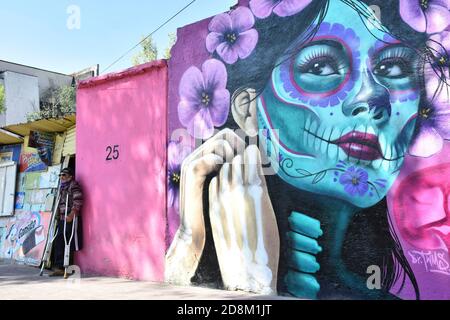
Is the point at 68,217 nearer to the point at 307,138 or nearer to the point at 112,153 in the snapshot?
the point at 112,153

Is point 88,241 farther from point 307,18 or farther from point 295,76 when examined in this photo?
point 307,18

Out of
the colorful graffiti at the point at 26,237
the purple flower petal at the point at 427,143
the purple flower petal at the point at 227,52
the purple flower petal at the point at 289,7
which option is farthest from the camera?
the colorful graffiti at the point at 26,237

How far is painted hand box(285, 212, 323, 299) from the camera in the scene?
17.0 ft

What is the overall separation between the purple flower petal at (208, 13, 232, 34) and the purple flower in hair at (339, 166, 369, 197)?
2.50 meters

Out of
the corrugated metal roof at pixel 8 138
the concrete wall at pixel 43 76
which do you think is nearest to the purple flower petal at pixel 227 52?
the corrugated metal roof at pixel 8 138

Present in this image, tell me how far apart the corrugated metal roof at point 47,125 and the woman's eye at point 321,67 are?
16.0 ft

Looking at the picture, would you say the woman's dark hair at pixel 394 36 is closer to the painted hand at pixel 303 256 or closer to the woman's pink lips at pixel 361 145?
the painted hand at pixel 303 256

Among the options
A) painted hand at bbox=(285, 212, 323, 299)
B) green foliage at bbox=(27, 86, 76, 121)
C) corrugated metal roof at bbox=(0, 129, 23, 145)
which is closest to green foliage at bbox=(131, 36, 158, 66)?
green foliage at bbox=(27, 86, 76, 121)

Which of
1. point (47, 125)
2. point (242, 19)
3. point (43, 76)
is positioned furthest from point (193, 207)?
point (43, 76)

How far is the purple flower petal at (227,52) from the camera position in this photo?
6.11 meters

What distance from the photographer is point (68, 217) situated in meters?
7.64

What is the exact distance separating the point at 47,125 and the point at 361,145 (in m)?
6.38

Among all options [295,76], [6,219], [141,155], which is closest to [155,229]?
[141,155]

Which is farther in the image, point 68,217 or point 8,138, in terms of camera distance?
point 8,138
